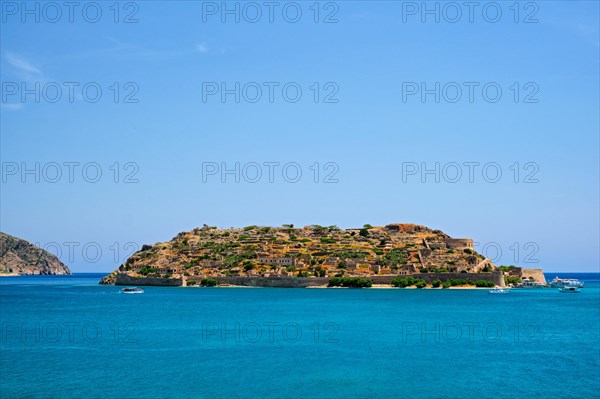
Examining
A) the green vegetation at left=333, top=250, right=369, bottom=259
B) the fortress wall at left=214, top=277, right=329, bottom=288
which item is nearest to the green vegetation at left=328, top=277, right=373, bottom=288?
the fortress wall at left=214, top=277, right=329, bottom=288

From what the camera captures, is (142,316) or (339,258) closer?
(142,316)

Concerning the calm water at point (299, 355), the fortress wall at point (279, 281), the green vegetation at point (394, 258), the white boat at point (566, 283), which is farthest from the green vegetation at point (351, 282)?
the calm water at point (299, 355)

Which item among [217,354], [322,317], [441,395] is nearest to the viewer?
[441,395]

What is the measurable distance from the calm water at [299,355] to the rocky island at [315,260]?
53.7m

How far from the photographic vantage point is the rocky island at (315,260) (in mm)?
115312

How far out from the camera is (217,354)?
35500 millimetres

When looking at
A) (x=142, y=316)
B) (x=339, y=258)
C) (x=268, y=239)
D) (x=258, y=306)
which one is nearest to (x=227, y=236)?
(x=268, y=239)

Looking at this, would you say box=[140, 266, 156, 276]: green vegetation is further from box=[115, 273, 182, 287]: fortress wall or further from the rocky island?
box=[115, 273, 182, 287]: fortress wall

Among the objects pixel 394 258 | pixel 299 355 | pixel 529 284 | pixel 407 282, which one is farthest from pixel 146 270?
pixel 299 355

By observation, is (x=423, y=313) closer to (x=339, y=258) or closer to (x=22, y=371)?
(x=22, y=371)

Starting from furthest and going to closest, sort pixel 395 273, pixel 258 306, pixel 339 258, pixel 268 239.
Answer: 1. pixel 268 239
2. pixel 339 258
3. pixel 395 273
4. pixel 258 306

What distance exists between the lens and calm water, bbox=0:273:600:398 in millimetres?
27078

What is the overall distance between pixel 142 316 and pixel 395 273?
65.8 metres

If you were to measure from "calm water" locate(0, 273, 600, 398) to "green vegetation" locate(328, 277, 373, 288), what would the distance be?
2007 inches
